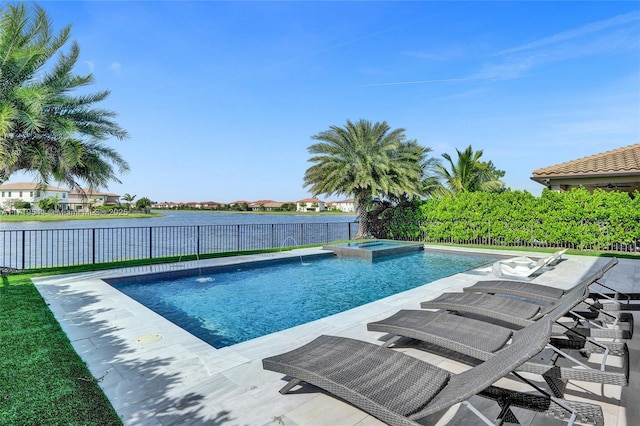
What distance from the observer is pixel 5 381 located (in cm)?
292

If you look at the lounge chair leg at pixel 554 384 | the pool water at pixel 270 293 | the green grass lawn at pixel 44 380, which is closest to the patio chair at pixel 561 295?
the lounge chair leg at pixel 554 384

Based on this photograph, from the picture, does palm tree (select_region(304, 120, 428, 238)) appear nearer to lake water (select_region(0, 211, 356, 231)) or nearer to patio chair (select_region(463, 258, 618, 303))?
lake water (select_region(0, 211, 356, 231))

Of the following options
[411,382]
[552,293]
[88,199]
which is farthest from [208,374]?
[88,199]

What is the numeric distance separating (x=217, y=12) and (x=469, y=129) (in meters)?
15.4

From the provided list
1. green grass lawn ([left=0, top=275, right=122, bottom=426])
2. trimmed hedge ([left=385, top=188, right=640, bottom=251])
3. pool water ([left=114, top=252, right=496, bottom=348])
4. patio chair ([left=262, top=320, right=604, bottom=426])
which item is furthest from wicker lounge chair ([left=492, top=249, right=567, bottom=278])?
green grass lawn ([left=0, top=275, right=122, bottom=426])

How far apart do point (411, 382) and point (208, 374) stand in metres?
1.82

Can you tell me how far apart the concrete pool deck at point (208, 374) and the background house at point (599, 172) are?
29.7ft

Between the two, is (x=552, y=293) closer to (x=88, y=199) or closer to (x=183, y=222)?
(x=88, y=199)

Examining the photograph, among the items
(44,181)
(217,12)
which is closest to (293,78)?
(217,12)

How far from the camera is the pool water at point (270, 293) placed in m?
5.57

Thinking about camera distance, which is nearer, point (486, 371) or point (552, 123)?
point (486, 371)

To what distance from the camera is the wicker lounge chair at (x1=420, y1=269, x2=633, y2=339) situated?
3195mm

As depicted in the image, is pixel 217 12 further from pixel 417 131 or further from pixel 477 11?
pixel 417 131

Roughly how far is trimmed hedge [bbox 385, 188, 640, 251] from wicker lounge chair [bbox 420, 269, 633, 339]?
10292mm
